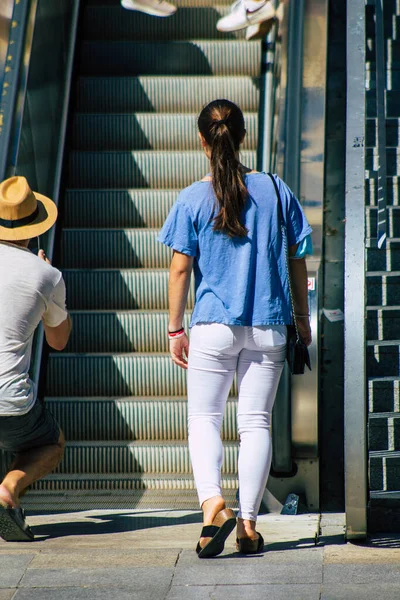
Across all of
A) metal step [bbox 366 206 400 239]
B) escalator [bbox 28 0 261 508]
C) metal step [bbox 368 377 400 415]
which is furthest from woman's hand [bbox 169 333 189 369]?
metal step [bbox 366 206 400 239]

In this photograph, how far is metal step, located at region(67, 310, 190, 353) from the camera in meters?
5.84

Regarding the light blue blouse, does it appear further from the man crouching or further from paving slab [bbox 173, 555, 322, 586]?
paving slab [bbox 173, 555, 322, 586]

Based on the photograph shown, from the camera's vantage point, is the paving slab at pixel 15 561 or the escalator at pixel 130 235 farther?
the escalator at pixel 130 235

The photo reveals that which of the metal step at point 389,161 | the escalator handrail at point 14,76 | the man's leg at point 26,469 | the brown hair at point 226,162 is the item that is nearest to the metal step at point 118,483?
the man's leg at point 26,469

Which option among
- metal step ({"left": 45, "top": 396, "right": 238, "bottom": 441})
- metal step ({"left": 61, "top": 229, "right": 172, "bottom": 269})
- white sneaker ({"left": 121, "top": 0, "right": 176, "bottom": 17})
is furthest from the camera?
white sneaker ({"left": 121, "top": 0, "right": 176, "bottom": 17})

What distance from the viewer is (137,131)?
277 inches

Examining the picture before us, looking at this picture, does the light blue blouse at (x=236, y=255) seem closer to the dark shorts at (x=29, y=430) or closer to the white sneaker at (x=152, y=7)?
the dark shorts at (x=29, y=430)

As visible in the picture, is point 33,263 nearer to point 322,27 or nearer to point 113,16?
point 322,27

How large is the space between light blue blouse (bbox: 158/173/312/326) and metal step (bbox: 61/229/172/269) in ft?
8.06

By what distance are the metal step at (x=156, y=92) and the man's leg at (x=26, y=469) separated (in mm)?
3618

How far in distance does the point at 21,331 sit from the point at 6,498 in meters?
0.66

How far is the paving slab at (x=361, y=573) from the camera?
10.6ft

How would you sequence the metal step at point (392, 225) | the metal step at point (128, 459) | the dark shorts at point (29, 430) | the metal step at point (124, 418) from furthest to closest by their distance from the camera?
the metal step at point (392, 225) < the metal step at point (124, 418) < the metal step at point (128, 459) < the dark shorts at point (29, 430)

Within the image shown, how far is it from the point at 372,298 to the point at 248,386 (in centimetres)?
195
